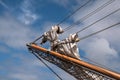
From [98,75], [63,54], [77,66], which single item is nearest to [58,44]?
[63,54]

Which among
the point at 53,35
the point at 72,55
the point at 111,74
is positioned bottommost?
the point at 111,74

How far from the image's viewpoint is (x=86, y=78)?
20828mm

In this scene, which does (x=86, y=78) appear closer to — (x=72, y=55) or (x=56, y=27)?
(x=72, y=55)

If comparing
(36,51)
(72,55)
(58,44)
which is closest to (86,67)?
(72,55)

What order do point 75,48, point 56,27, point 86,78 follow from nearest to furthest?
1. point 86,78
2. point 75,48
3. point 56,27

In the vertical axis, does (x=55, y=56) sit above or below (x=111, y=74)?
above

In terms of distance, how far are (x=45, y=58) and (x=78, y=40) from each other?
2.59 m

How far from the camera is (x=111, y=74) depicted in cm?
1761

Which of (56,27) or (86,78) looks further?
(56,27)

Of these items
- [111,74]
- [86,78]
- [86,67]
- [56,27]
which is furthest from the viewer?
[56,27]

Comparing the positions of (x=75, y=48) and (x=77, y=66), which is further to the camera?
(x=75, y=48)

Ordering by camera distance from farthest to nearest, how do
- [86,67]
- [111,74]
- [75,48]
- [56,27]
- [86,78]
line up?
[56,27], [75,48], [86,78], [86,67], [111,74]

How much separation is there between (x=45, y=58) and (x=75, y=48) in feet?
7.17

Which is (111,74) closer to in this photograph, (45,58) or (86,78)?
(86,78)
